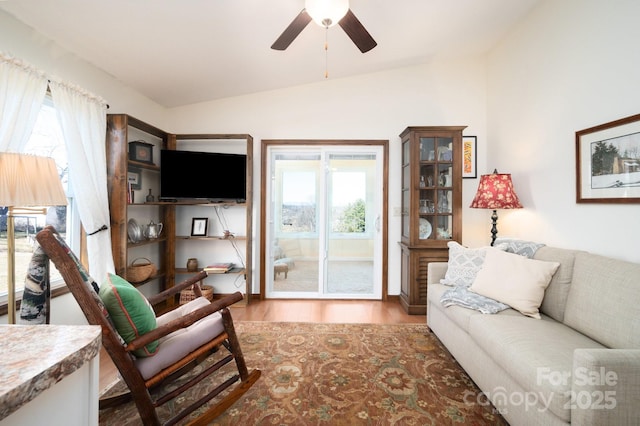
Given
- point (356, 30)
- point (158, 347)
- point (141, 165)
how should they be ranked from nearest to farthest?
point (158, 347), point (356, 30), point (141, 165)

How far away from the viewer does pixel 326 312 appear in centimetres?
312

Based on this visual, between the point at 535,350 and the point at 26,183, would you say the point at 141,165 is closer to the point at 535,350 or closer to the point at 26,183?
the point at 26,183

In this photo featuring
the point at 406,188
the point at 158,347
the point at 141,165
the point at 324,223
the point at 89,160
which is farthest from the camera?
the point at 324,223

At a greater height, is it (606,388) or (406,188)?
(406,188)

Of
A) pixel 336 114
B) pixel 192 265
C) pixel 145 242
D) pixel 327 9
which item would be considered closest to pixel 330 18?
pixel 327 9

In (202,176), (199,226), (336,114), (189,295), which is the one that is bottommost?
(189,295)

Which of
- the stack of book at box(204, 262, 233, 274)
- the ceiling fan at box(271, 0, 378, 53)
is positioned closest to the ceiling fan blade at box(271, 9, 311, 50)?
the ceiling fan at box(271, 0, 378, 53)

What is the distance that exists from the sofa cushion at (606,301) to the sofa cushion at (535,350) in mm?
89

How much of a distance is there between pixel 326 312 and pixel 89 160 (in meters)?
2.64

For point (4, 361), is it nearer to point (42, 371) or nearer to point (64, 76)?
point (42, 371)

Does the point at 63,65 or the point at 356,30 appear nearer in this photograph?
the point at 356,30

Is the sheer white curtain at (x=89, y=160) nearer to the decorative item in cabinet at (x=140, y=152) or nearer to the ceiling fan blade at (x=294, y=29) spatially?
the decorative item in cabinet at (x=140, y=152)

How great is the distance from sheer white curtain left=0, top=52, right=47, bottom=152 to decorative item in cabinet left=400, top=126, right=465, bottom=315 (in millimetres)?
3170

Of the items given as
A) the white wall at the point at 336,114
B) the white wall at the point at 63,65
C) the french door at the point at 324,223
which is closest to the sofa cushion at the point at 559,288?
the white wall at the point at 336,114
